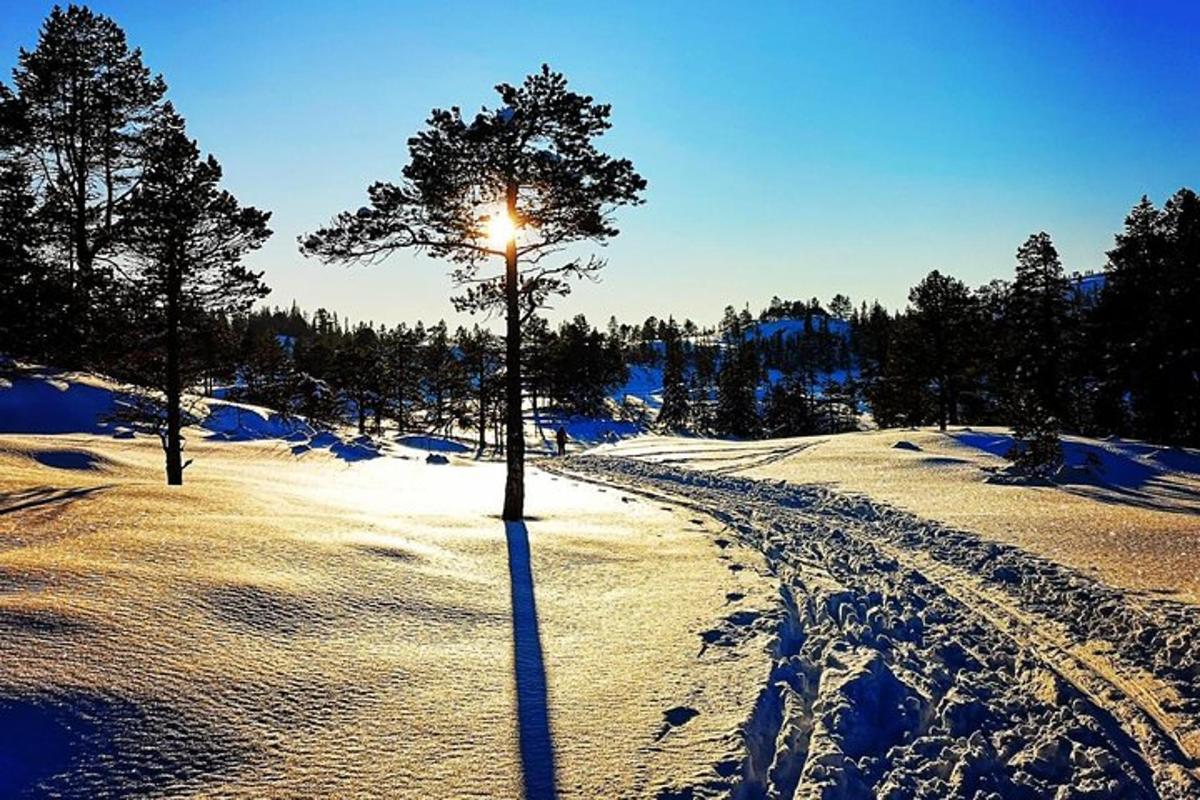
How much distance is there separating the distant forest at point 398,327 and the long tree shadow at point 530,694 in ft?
22.2

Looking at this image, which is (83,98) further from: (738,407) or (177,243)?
(738,407)

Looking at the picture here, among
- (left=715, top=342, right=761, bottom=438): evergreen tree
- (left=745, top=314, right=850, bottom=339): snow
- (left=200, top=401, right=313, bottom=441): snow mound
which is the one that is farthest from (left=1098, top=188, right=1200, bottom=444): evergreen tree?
(left=745, top=314, right=850, bottom=339): snow

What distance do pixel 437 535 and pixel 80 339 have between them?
7.48 metres

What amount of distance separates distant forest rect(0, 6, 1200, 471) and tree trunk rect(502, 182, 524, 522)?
1008mm

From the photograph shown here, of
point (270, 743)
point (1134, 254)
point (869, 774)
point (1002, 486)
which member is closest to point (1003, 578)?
point (869, 774)

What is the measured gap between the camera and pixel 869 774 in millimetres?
4496

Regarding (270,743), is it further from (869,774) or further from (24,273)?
(24,273)

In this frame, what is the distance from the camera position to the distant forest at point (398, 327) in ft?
47.2

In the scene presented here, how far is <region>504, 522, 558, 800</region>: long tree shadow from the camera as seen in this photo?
4035 millimetres

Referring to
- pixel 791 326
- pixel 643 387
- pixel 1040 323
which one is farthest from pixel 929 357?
pixel 791 326

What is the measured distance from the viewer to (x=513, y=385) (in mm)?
12539

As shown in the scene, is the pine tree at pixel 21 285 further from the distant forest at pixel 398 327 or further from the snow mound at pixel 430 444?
the snow mound at pixel 430 444

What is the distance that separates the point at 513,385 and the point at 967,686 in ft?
28.9

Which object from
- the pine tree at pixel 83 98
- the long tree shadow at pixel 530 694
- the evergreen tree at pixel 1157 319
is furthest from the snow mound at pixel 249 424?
the evergreen tree at pixel 1157 319
